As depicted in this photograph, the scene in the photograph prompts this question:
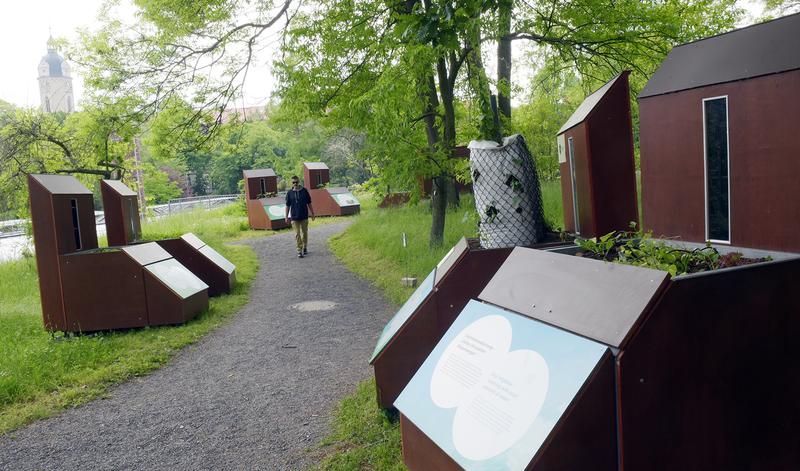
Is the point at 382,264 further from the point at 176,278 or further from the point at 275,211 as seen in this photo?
the point at 275,211

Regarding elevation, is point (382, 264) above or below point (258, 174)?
below

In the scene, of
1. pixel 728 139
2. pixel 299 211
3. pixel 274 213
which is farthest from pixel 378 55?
pixel 274 213

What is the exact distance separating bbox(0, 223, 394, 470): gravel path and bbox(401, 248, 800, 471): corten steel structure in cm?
184

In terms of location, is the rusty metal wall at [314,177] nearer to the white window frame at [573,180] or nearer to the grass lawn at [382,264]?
the grass lawn at [382,264]

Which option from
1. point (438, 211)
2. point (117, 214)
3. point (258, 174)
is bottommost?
point (438, 211)

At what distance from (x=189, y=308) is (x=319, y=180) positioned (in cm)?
1804

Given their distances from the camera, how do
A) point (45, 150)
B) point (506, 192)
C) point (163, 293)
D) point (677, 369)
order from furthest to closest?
point (45, 150), point (163, 293), point (506, 192), point (677, 369)

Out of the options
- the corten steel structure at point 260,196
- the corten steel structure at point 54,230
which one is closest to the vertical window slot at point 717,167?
the corten steel structure at point 54,230

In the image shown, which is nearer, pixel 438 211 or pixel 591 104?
pixel 591 104

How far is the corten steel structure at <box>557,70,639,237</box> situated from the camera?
4.62 meters

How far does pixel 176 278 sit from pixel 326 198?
16.7 metres

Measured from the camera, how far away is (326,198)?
82.1 ft

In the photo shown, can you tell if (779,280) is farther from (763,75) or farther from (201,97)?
(201,97)

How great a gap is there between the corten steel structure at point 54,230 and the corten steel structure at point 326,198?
55.0 feet
